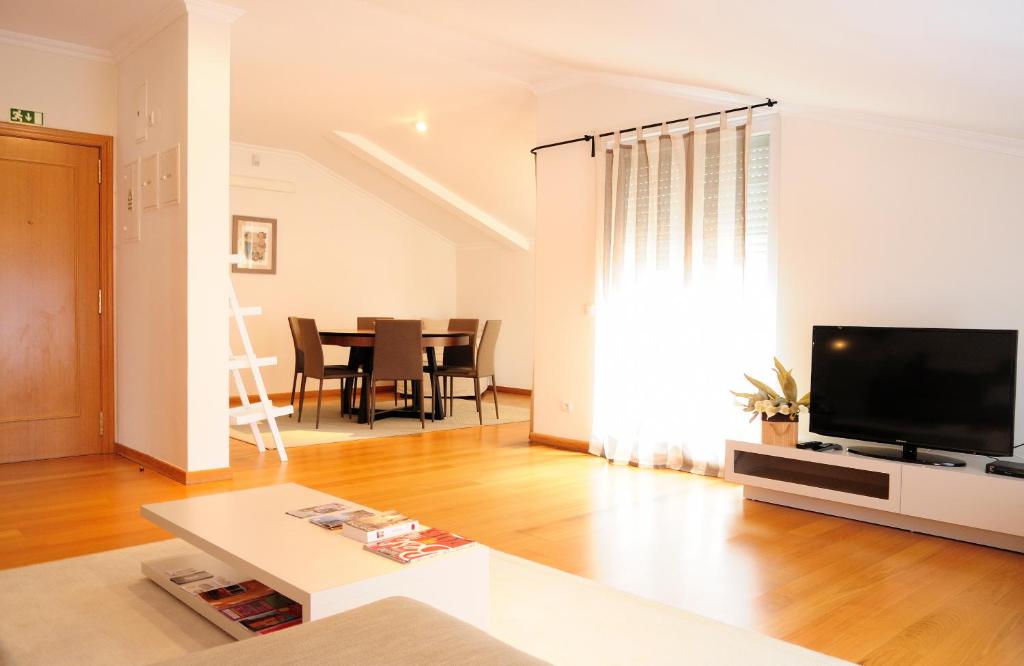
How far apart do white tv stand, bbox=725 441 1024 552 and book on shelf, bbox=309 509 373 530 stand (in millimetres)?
2304

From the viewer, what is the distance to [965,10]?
2.27 meters

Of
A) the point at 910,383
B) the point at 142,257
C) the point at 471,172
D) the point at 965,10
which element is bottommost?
the point at 910,383

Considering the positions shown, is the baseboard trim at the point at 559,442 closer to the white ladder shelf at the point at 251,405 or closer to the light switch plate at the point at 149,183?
the white ladder shelf at the point at 251,405

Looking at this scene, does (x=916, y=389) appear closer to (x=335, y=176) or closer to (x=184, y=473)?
(x=184, y=473)

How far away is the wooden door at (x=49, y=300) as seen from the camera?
5016 millimetres

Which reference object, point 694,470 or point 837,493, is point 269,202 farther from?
point 837,493

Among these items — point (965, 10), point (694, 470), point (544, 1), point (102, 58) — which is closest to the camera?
point (965, 10)

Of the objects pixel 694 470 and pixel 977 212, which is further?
pixel 694 470

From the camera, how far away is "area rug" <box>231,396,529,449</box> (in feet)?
19.4

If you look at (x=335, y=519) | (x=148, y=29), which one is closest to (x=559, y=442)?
(x=335, y=519)

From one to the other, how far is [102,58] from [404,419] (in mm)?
3639

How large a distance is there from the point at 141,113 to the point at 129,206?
624 millimetres

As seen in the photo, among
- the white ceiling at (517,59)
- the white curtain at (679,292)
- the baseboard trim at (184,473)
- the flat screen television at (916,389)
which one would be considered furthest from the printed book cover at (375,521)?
the white curtain at (679,292)

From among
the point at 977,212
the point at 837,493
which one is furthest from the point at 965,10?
the point at 837,493
